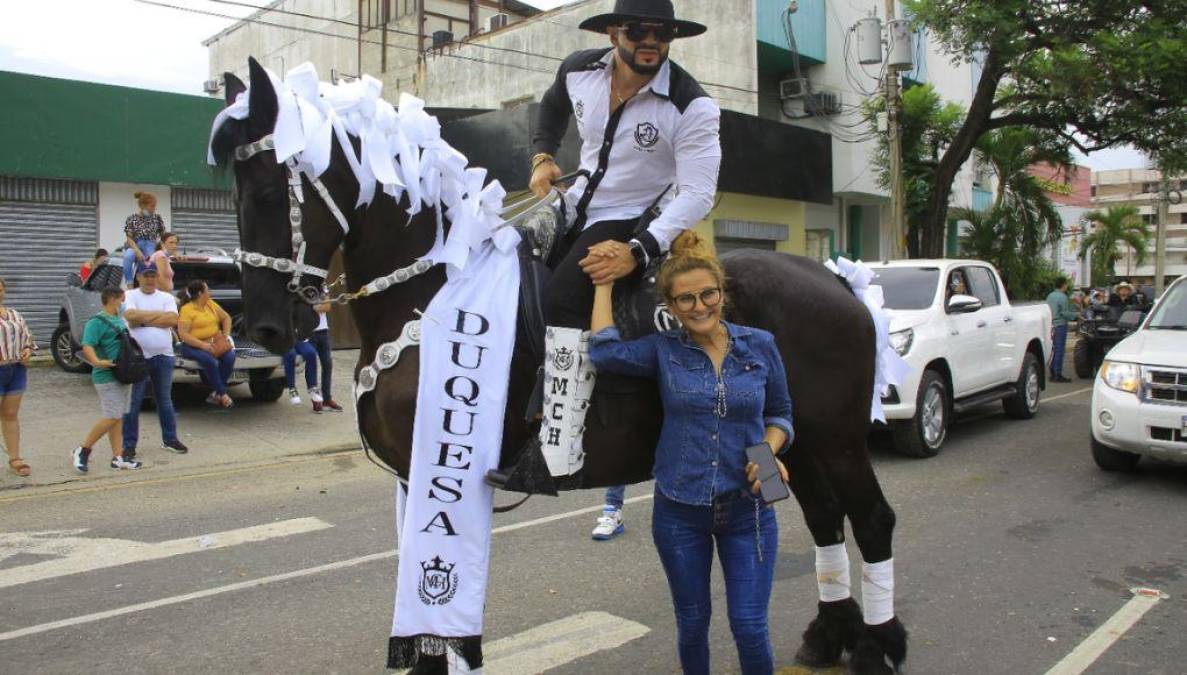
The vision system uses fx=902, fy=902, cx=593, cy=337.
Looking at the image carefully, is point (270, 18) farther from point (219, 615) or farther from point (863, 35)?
point (219, 615)

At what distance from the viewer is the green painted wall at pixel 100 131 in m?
15.1

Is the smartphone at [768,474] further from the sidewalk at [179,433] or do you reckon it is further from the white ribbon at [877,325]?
the sidewalk at [179,433]

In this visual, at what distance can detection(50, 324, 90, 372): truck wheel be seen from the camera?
13.8 meters

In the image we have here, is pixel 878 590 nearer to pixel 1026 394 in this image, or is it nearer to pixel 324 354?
pixel 1026 394

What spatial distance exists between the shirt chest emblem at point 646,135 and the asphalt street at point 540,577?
237cm

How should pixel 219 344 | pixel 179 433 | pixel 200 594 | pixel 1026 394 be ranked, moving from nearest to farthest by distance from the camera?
pixel 200 594, pixel 179 433, pixel 219 344, pixel 1026 394

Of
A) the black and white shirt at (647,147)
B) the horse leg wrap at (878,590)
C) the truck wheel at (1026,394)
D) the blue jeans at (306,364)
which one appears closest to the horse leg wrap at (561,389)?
the black and white shirt at (647,147)

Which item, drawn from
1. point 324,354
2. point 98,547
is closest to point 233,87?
point 98,547

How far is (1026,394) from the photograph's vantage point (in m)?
11.7

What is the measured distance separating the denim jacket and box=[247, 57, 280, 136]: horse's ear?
129cm

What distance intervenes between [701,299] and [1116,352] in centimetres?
666

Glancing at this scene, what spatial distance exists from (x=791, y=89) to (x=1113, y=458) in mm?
17179

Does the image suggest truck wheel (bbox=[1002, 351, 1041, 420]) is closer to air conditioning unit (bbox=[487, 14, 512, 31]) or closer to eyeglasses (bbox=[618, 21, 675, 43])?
eyeglasses (bbox=[618, 21, 675, 43])

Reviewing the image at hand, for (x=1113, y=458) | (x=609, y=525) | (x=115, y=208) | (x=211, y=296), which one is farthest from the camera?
(x=115, y=208)
